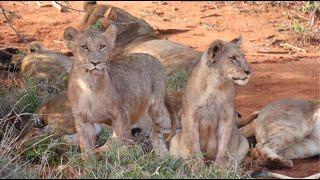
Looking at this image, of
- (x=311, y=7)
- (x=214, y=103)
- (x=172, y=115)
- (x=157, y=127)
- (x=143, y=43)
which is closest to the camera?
(x=214, y=103)

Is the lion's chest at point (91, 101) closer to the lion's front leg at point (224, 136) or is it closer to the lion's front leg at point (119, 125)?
the lion's front leg at point (119, 125)

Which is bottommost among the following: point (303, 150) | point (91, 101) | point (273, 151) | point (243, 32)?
point (243, 32)

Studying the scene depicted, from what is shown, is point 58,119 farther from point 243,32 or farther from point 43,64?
point 243,32

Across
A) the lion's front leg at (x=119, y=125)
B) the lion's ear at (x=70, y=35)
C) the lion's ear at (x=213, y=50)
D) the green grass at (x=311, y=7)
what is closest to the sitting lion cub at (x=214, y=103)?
the lion's ear at (x=213, y=50)

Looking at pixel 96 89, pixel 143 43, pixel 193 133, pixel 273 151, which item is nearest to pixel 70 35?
pixel 96 89

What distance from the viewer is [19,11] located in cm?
1614

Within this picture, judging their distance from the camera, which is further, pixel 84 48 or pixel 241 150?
pixel 241 150

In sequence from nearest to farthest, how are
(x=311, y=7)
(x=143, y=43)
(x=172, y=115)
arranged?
1. (x=172, y=115)
2. (x=143, y=43)
3. (x=311, y=7)

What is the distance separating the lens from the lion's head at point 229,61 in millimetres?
5867

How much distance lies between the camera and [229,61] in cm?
593

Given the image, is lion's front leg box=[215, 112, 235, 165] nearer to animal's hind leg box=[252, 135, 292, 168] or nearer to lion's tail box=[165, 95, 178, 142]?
animal's hind leg box=[252, 135, 292, 168]

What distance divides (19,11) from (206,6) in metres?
3.90

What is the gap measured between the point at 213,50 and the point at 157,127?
125 centimetres

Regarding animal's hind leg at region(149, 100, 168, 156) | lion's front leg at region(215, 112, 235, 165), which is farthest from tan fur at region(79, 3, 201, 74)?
lion's front leg at region(215, 112, 235, 165)
